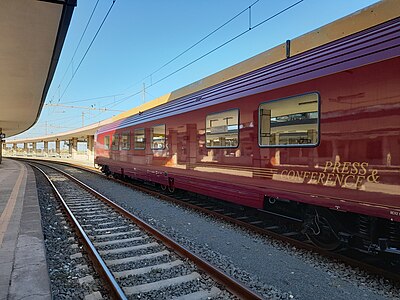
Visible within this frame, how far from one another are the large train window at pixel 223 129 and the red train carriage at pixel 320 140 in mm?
21

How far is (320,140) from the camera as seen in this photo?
179 inches

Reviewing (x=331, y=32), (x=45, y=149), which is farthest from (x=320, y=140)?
(x=45, y=149)

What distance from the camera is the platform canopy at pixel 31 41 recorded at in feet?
22.6

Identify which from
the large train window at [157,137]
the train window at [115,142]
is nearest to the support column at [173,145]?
the large train window at [157,137]

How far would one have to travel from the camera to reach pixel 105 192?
1173 cm

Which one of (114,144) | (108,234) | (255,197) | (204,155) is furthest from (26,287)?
(114,144)

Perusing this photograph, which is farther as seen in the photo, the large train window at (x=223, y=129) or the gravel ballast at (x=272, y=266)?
the large train window at (x=223, y=129)

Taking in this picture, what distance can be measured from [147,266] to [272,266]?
5.79ft

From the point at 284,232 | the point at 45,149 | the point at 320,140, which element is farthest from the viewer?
the point at 45,149

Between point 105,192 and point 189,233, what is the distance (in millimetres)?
6489

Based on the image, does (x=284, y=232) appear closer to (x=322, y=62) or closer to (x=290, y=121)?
(x=290, y=121)

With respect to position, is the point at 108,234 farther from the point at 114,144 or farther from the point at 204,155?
the point at 114,144

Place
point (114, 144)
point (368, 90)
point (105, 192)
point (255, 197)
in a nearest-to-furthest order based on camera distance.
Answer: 1. point (368, 90)
2. point (255, 197)
3. point (105, 192)
4. point (114, 144)

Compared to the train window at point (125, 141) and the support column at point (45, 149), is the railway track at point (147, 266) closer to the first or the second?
the train window at point (125, 141)
